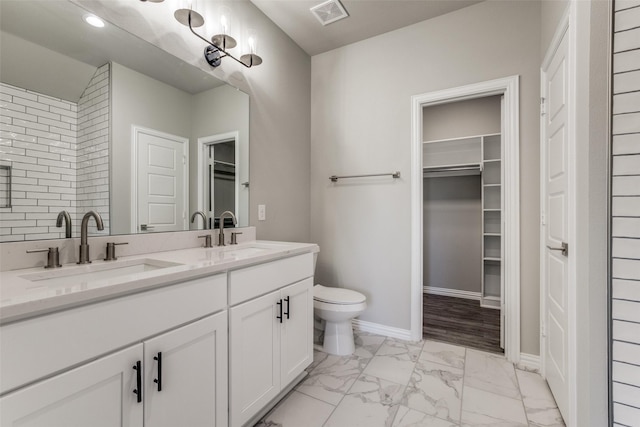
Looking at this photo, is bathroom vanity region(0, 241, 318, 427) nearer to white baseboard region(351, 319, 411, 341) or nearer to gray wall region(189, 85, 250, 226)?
gray wall region(189, 85, 250, 226)

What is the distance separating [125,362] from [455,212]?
11.5 feet

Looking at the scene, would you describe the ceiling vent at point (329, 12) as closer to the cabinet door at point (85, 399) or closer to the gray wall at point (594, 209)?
the gray wall at point (594, 209)

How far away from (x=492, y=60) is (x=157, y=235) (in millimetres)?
2560

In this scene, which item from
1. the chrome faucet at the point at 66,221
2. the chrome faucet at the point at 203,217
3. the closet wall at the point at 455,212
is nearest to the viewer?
the chrome faucet at the point at 66,221

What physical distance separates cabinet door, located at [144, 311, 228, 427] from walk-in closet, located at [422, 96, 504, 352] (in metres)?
2.27

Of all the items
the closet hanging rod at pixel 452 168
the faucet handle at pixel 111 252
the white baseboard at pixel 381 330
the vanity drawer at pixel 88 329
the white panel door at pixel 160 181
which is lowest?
the white baseboard at pixel 381 330

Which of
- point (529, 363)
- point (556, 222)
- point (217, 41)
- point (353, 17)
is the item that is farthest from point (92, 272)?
point (529, 363)

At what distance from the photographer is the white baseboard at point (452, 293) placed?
338 centimetres

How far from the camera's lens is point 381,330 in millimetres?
2451

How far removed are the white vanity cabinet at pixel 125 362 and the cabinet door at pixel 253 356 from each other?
0.06 metres

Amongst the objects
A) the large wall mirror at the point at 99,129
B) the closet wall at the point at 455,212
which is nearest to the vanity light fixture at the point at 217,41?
the large wall mirror at the point at 99,129

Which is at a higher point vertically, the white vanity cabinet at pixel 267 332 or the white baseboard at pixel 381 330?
the white vanity cabinet at pixel 267 332

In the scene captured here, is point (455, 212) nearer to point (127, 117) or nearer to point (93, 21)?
point (127, 117)

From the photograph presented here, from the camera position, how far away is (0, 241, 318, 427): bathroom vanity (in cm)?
68
